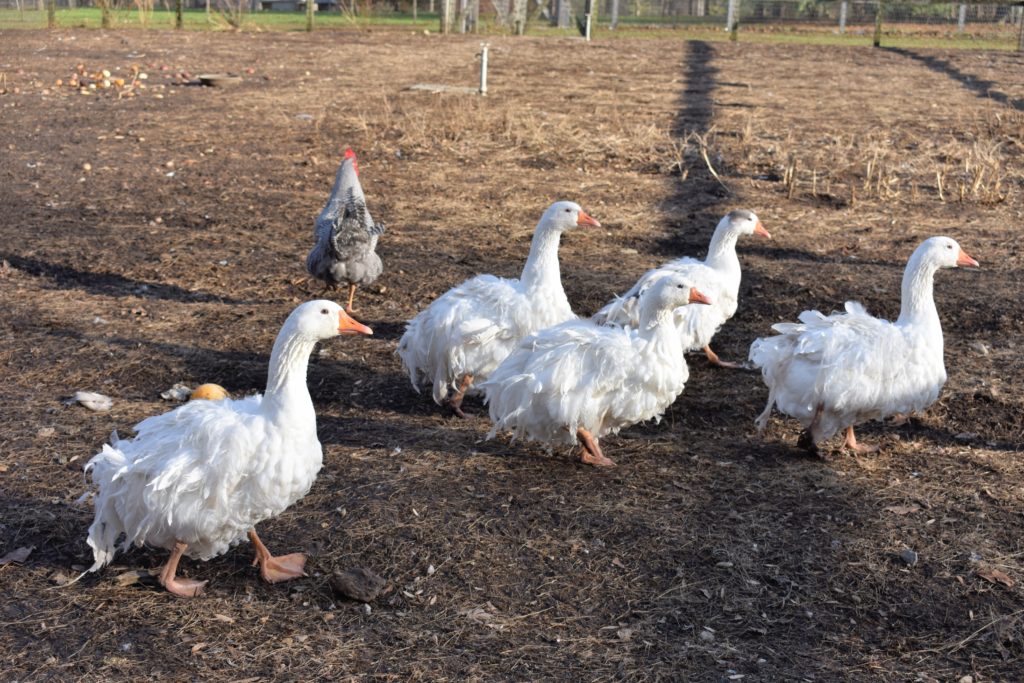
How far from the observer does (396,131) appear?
12.9 m

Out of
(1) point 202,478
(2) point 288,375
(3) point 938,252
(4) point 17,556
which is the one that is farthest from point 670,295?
(4) point 17,556

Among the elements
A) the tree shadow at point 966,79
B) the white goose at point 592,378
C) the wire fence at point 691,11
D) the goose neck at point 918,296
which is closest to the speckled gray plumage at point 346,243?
the white goose at point 592,378

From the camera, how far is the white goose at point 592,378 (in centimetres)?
489

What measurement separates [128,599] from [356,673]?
3.27 ft

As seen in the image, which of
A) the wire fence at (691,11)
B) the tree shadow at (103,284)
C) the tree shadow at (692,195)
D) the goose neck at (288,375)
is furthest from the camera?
the wire fence at (691,11)

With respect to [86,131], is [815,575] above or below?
below

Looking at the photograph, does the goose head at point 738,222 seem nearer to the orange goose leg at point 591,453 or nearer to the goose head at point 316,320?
the orange goose leg at point 591,453

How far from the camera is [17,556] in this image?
160 inches

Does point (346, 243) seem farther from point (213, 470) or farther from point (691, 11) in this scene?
point (691, 11)

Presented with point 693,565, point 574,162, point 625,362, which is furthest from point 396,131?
point 693,565

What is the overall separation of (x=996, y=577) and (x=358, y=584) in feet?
8.21

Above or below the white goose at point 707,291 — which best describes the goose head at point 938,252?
above

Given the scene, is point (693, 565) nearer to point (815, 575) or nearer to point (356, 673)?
point (815, 575)

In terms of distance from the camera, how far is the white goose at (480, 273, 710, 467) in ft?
16.0
